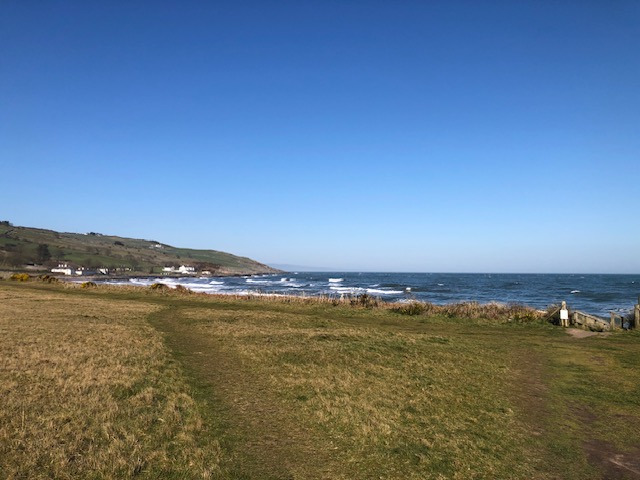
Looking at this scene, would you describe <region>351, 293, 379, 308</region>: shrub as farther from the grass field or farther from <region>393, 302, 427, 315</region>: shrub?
the grass field

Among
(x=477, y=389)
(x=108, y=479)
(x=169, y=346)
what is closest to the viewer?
(x=108, y=479)

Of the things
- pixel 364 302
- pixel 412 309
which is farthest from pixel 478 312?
pixel 364 302

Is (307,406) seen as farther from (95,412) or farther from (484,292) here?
(484,292)

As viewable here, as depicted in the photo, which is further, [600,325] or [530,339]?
[600,325]

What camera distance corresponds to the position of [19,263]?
137125mm

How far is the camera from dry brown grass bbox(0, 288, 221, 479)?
7.12m

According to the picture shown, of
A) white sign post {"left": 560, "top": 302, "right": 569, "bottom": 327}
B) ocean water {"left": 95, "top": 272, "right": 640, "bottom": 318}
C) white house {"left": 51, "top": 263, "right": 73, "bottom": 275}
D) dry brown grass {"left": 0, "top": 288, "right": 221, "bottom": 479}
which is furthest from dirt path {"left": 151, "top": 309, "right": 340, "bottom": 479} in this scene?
white house {"left": 51, "top": 263, "right": 73, "bottom": 275}

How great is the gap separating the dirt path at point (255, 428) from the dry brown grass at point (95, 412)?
1.83 ft

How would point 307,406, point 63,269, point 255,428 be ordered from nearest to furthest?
point 255,428
point 307,406
point 63,269

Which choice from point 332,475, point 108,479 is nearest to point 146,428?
point 108,479

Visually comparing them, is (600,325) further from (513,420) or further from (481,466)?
(481,466)

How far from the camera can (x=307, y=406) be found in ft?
34.4

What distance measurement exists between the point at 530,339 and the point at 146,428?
20995mm

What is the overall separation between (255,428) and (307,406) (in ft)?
5.78
